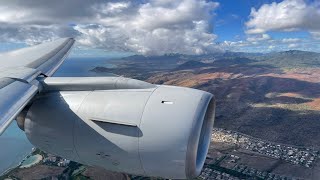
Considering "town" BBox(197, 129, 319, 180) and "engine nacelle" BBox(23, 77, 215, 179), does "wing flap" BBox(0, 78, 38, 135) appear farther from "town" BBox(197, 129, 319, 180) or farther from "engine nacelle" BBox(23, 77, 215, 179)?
"town" BBox(197, 129, 319, 180)

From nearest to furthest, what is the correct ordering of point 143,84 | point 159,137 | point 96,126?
point 159,137
point 96,126
point 143,84

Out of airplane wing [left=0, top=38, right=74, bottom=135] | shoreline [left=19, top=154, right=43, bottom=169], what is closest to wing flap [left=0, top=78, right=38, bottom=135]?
airplane wing [left=0, top=38, right=74, bottom=135]

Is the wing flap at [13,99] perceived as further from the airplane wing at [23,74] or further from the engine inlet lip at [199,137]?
the engine inlet lip at [199,137]

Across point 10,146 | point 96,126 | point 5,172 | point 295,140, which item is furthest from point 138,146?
point 295,140

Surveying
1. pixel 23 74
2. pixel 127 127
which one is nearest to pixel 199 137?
pixel 127 127

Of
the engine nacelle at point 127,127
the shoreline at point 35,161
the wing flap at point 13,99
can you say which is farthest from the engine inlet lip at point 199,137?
the shoreline at point 35,161

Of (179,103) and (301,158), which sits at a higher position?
(179,103)

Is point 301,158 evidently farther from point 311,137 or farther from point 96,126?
point 96,126
